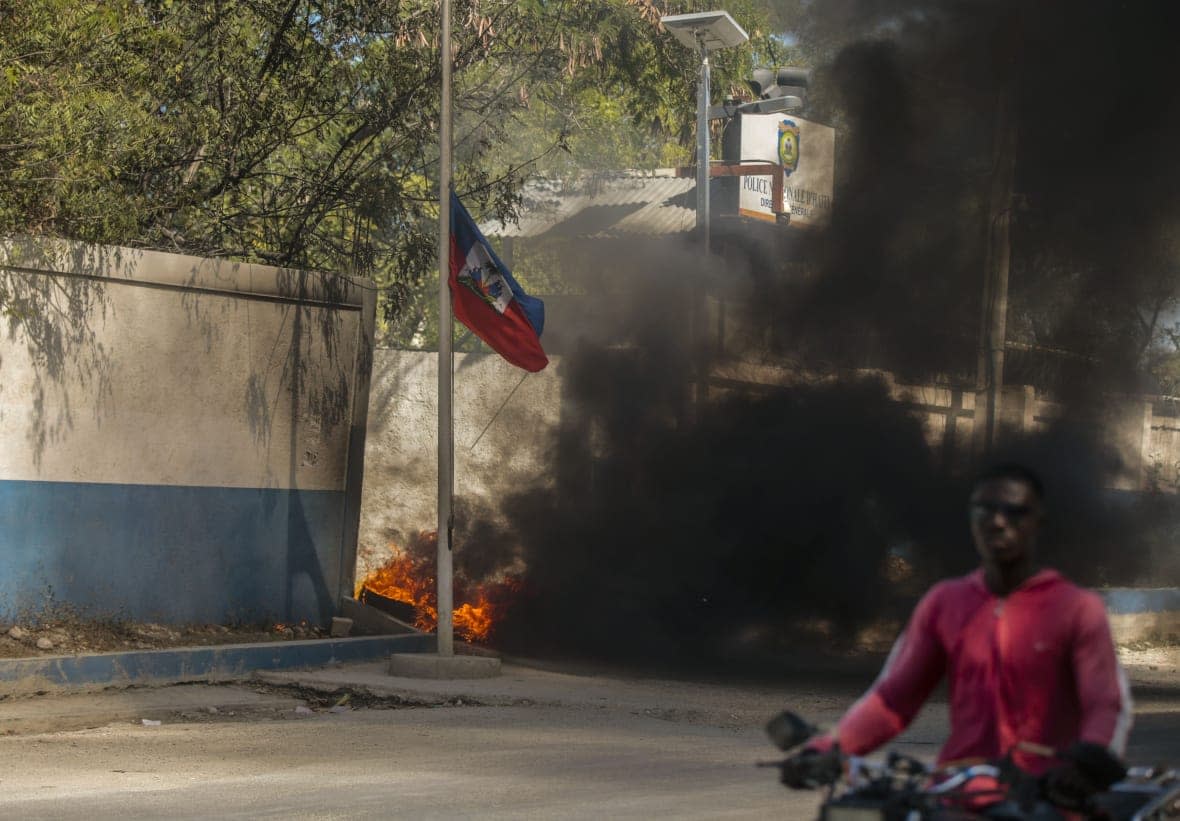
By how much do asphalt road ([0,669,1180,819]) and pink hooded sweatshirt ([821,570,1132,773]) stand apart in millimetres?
3755

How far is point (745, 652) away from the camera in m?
16.5

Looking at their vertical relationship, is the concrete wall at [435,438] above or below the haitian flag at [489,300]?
below

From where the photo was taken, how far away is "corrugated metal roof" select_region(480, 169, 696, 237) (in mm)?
25547

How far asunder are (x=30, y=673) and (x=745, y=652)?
810cm

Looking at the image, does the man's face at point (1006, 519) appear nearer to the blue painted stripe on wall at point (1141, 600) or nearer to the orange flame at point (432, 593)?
the orange flame at point (432, 593)

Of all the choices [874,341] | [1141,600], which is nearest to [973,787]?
[874,341]

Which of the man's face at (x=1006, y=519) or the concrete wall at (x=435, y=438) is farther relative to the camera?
the concrete wall at (x=435, y=438)

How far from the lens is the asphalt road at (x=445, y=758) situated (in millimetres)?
7020

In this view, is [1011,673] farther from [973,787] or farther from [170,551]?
[170,551]

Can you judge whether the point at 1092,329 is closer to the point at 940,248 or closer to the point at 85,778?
the point at 940,248

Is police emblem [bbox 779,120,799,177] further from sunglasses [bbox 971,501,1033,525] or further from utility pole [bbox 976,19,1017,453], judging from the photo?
sunglasses [bbox 971,501,1033,525]

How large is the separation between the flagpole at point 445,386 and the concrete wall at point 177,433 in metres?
1.56

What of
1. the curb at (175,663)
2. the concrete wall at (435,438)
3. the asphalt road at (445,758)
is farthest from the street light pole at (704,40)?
the asphalt road at (445,758)

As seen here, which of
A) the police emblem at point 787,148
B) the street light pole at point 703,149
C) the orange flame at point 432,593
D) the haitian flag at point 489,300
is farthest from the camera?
the police emblem at point 787,148
